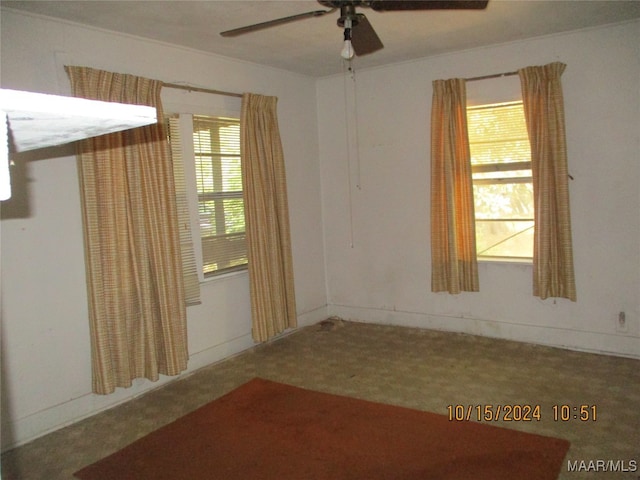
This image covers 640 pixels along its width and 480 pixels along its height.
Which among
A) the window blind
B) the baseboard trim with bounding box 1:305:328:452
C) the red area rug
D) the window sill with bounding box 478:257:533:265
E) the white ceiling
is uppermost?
the white ceiling

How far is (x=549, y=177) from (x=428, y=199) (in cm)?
109

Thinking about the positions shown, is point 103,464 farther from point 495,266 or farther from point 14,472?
point 495,266

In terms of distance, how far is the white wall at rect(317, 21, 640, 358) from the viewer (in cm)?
382

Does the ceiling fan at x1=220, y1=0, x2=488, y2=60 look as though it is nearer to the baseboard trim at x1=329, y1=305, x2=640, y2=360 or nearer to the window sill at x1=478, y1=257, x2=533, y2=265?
the window sill at x1=478, y1=257, x2=533, y2=265

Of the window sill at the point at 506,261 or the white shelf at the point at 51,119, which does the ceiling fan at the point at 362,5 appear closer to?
the white shelf at the point at 51,119

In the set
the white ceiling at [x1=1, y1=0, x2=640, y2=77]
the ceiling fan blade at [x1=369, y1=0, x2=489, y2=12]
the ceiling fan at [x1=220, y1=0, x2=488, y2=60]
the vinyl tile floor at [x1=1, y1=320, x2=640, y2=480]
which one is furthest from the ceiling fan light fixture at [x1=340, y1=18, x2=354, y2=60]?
the vinyl tile floor at [x1=1, y1=320, x2=640, y2=480]

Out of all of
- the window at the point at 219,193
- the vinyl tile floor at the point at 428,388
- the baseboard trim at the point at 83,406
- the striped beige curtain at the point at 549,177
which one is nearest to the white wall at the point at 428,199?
the striped beige curtain at the point at 549,177

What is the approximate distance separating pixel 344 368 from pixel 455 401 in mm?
984

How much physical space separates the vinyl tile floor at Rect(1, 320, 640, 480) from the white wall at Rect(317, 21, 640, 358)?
0.28 m

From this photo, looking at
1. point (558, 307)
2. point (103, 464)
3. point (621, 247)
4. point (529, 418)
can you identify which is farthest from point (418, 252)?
point (103, 464)

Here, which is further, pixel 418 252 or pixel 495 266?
pixel 418 252

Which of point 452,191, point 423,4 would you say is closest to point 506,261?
point 452,191

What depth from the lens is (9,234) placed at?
9.48ft

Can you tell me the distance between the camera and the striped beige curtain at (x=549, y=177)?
153 inches
